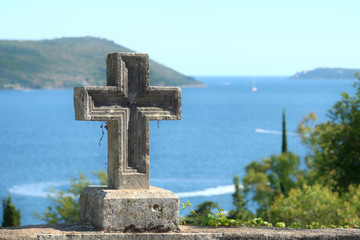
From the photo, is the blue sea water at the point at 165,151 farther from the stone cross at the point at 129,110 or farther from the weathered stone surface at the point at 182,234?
the weathered stone surface at the point at 182,234

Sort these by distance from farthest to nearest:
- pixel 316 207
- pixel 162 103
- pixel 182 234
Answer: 1. pixel 316 207
2. pixel 162 103
3. pixel 182 234

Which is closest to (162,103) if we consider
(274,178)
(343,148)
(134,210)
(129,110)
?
(129,110)

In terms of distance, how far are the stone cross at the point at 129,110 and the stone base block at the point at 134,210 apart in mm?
165

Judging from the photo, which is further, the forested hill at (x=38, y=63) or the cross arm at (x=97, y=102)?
the forested hill at (x=38, y=63)

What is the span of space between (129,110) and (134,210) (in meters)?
0.88

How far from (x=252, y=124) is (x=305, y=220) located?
118 meters

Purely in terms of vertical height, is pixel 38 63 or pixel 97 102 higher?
pixel 38 63

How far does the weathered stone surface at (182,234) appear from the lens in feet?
14.7

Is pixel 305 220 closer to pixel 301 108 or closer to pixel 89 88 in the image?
pixel 89 88

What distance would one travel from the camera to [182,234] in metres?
4.74

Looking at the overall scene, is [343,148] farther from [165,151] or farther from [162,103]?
[165,151]

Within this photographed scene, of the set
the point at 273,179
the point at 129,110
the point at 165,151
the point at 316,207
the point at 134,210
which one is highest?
the point at 129,110

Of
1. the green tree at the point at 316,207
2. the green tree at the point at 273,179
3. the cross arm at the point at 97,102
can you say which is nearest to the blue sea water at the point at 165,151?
the green tree at the point at 273,179

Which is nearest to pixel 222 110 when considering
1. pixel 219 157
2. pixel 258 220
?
pixel 219 157
